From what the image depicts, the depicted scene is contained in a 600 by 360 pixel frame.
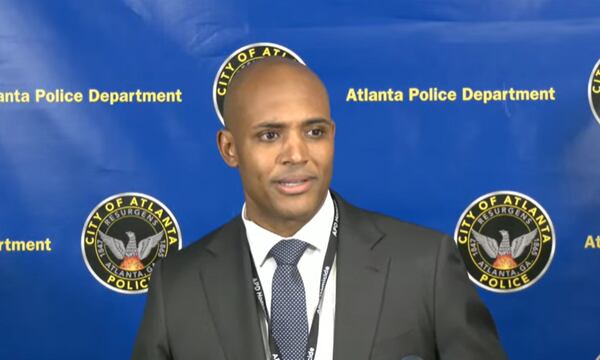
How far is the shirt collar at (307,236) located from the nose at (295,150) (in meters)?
0.11

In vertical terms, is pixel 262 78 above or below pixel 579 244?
above

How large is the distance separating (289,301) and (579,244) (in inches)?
35.0

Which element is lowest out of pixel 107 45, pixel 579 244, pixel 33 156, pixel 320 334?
pixel 320 334

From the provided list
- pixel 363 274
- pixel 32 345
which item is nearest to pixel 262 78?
pixel 363 274

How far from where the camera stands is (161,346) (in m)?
1.26

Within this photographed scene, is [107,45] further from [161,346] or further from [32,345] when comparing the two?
[161,346]

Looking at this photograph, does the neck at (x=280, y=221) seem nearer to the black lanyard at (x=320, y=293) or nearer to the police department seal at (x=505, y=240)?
the black lanyard at (x=320, y=293)

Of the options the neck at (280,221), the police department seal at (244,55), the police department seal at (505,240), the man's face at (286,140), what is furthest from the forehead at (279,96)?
the police department seal at (505,240)

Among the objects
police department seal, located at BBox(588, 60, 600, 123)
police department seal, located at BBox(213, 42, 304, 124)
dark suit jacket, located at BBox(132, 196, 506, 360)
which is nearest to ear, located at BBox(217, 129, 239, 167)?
dark suit jacket, located at BBox(132, 196, 506, 360)

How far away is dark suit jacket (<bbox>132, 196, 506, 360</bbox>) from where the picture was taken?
3.98 feet

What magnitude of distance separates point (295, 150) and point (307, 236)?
→ 14cm

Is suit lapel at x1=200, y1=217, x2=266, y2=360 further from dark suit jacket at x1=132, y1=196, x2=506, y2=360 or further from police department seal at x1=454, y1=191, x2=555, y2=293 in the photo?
police department seal at x1=454, y1=191, x2=555, y2=293

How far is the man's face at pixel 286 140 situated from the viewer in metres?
1.21

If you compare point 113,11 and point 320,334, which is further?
point 113,11
